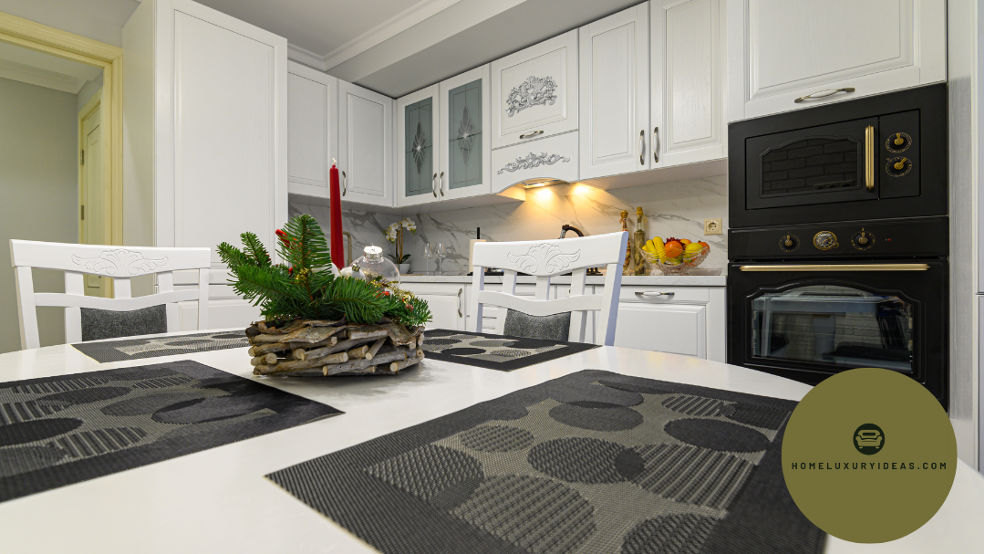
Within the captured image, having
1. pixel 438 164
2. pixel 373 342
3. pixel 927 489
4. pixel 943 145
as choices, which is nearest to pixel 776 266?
pixel 943 145

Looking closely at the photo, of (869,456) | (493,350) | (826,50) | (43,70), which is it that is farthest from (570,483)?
(43,70)

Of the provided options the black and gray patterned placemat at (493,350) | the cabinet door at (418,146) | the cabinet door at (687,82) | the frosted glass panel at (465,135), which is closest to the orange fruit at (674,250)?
the cabinet door at (687,82)

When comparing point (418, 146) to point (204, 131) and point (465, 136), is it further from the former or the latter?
point (204, 131)

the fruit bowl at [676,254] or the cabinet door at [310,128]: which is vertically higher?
the cabinet door at [310,128]

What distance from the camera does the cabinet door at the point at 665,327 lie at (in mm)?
2027

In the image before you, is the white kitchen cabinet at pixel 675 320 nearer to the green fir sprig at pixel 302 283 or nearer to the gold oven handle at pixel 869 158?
the gold oven handle at pixel 869 158

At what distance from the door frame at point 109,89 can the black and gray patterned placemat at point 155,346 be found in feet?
7.86

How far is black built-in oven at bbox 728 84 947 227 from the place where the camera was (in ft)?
5.06

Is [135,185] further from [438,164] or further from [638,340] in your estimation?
[638,340]

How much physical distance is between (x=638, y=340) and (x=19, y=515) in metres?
2.18

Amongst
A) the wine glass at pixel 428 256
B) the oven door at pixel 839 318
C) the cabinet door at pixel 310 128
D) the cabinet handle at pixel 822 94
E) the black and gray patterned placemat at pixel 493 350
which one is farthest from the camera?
the wine glass at pixel 428 256

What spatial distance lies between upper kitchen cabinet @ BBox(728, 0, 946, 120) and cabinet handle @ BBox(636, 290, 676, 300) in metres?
0.80

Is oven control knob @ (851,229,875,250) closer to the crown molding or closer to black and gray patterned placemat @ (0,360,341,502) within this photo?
black and gray patterned placemat @ (0,360,341,502)

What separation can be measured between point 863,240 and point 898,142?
35 cm
